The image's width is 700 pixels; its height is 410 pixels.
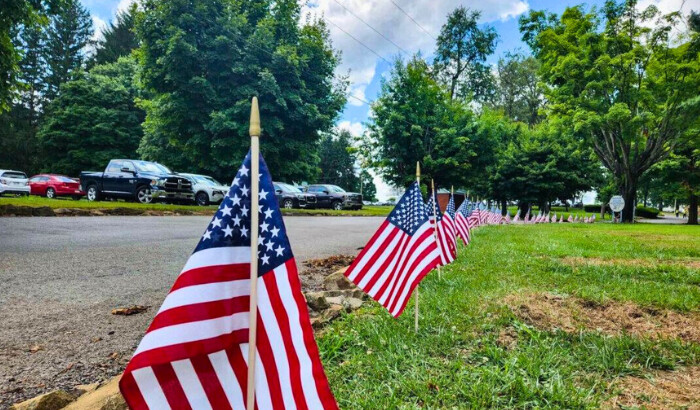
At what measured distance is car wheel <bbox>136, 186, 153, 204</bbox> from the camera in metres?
18.2

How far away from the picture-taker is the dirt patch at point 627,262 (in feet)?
20.9

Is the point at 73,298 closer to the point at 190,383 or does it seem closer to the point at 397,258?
the point at 397,258

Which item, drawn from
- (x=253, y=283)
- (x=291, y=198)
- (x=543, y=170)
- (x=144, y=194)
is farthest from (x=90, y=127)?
(x=253, y=283)

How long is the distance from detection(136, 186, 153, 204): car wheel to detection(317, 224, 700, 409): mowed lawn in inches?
654

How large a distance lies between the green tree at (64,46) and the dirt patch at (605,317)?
5932cm

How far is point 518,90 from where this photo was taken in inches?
1741

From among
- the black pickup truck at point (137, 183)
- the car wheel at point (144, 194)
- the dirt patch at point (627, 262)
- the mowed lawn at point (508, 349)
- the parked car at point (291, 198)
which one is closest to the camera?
the mowed lawn at point (508, 349)

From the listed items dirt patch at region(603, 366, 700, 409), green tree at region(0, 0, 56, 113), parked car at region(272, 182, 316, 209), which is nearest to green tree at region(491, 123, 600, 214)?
parked car at region(272, 182, 316, 209)

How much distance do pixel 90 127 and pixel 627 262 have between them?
136 feet

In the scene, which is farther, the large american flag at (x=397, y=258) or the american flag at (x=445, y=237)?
the american flag at (x=445, y=237)

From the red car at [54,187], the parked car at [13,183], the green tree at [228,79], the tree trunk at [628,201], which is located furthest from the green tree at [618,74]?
the parked car at [13,183]

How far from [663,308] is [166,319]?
13.7 ft

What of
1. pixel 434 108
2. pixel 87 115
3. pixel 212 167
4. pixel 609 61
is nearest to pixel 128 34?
pixel 87 115

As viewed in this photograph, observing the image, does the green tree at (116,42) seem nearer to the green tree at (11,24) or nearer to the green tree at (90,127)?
the green tree at (90,127)
